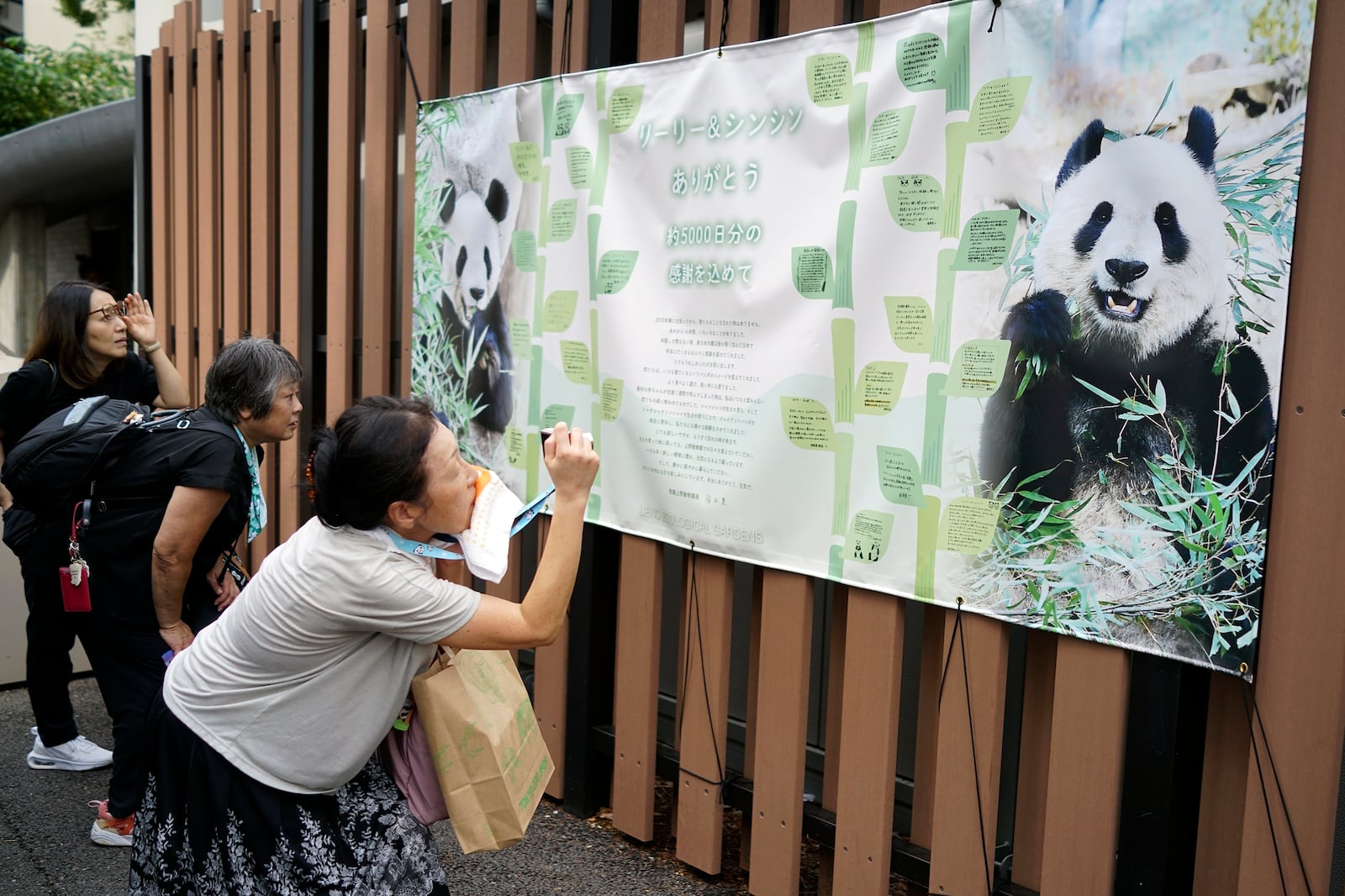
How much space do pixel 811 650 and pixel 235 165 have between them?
157 inches

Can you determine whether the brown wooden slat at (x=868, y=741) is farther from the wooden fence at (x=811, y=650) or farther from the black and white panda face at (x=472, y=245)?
the black and white panda face at (x=472, y=245)

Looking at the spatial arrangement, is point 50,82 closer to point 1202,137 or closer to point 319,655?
point 319,655

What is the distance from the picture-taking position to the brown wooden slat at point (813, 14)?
3.12 m

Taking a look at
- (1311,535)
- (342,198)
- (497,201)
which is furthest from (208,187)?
(1311,535)

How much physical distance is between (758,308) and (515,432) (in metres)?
1.28

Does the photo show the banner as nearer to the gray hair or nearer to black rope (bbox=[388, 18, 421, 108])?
black rope (bbox=[388, 18, 421, 108])

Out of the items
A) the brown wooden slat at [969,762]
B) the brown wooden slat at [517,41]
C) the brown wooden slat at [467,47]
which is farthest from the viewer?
the brown wooden slat at [467,47]

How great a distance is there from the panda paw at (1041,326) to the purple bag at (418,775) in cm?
167

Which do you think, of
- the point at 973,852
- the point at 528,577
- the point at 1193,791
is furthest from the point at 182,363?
the point at 1193,791

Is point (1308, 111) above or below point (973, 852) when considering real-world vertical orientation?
above

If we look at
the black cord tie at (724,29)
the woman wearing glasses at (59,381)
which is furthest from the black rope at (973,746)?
the woman wearing glasses at (59,381)

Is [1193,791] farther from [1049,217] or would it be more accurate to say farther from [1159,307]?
[1049,217]

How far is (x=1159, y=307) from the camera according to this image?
96.7 inches

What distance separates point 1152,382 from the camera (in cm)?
247
